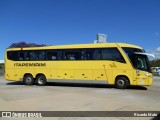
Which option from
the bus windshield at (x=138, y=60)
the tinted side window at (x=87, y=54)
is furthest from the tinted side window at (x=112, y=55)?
the tinted side window at (x=87, y=54)

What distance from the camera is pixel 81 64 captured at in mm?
19562

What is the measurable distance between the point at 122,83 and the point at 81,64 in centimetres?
317

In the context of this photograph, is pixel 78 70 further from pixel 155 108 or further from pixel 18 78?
pixel 155 108

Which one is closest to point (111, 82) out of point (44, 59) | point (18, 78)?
point (44, 59)

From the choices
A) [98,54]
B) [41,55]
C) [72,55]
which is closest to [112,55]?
[98,54]

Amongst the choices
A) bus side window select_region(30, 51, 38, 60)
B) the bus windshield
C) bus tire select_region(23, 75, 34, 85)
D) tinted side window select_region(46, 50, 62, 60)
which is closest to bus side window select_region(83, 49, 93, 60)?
tinted side window select_region(46, 50, 62, 60)

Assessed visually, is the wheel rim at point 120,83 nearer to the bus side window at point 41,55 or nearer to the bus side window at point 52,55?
the bus side window at point 52,55

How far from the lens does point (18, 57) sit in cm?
2164

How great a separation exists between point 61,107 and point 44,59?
34.4 ft

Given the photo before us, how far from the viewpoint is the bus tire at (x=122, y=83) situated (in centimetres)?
1836

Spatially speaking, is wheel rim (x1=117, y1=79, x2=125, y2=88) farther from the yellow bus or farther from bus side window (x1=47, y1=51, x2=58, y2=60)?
bus side window (x1=47, y1=51, x2=58, y2=60)

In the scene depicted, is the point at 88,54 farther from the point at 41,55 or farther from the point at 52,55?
the point at 41,55

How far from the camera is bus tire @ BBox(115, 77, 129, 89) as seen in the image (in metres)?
18.4

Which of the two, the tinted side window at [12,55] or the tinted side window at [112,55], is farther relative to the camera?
the tinted side window at [12,55]
